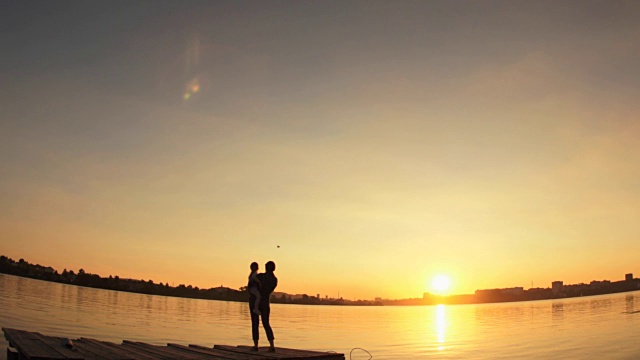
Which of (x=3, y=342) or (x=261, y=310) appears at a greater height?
(x=261, y=310)

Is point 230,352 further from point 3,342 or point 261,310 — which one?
point 3,342

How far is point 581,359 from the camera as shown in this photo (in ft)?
109

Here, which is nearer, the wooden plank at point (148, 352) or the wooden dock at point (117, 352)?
the wooden dock at point (117, 352)

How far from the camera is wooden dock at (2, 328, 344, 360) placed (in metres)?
13.9

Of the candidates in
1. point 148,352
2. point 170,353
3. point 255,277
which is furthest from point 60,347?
point 255,277

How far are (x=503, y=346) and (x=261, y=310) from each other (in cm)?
3705

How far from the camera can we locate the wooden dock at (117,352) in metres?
13.9

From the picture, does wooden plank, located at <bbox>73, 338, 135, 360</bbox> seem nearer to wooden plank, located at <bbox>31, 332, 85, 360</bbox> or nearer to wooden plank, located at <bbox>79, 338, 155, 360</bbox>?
wooden plank, located at <bbox>79, 338, 155, 360</bbox>

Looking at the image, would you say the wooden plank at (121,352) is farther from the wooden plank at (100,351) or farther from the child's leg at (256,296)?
the child's leg at (256,296)

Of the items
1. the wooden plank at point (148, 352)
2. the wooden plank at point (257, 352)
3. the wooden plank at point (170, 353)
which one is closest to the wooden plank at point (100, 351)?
the wooden plank at point (148, 352)

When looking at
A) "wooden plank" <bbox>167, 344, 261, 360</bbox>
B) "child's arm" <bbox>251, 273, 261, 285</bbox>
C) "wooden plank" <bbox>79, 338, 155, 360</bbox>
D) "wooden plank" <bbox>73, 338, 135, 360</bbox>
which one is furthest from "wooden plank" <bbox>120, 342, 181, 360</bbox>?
"child's arm" <bbox>251, 273, 261, 285</bbox>

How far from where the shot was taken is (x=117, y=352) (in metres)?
15.3

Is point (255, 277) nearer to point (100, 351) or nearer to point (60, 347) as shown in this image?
point (100, 351)

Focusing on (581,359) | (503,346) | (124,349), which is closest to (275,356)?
(124,349)
